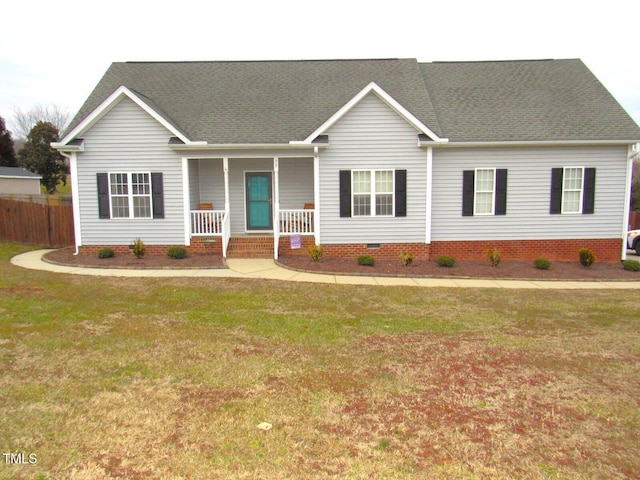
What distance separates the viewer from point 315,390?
15.2ft

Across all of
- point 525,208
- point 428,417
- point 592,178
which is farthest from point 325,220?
point 428,417

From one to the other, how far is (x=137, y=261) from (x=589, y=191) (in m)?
14.3

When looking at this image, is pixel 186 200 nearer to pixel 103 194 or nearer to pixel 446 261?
pixel 103 194

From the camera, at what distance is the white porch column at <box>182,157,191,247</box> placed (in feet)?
45.5

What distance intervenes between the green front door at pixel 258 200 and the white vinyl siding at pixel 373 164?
2.63m

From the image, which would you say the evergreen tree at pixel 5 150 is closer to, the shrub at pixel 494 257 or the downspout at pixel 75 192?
the downspout at pixel 75 192

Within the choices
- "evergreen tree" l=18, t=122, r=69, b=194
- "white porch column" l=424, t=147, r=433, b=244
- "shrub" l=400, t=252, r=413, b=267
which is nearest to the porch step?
"shrub" l=400, t=252, r=413, b=267

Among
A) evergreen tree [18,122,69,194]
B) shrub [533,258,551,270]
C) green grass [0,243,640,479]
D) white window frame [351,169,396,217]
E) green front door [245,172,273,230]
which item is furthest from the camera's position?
evergreen tree [18,122,69,194]

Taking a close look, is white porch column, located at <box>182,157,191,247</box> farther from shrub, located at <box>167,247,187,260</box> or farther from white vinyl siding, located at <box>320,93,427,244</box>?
white vinyl siding, located at <box>320,93,427,244</box>

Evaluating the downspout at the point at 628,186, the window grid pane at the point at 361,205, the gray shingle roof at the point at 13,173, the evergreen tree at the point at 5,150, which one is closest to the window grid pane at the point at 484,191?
the window grid pane at the point at 361,205

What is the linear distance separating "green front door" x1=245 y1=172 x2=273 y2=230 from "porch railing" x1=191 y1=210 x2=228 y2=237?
1.46 m

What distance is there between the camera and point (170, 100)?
15961 mm

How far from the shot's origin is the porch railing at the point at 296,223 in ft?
46.7

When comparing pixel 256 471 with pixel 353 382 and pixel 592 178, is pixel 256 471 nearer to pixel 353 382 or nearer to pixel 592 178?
pixel 353 382
